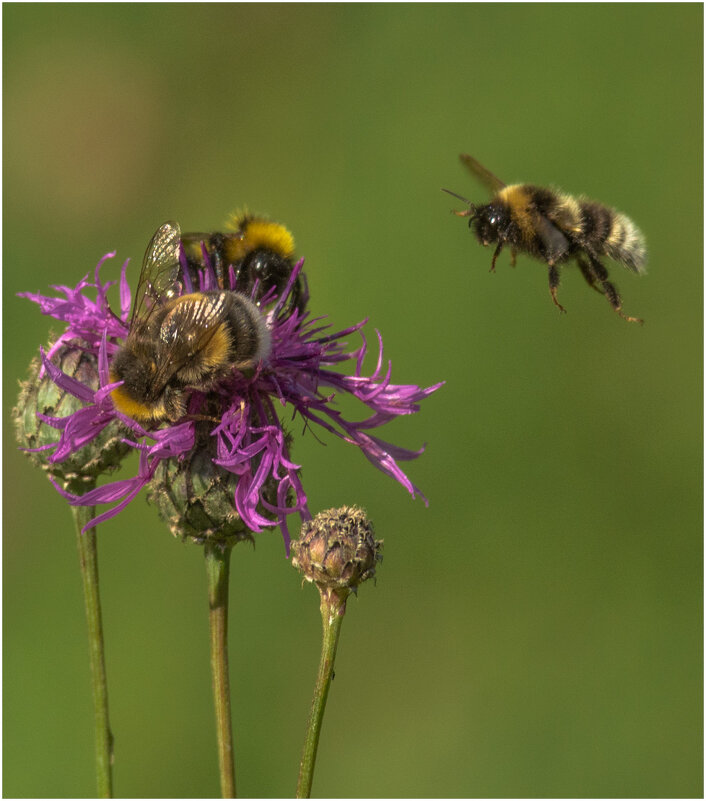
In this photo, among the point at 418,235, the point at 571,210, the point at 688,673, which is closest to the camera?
the point at 571,210

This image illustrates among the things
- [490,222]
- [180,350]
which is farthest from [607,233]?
[180,350]

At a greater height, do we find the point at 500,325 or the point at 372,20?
the point at 372,20

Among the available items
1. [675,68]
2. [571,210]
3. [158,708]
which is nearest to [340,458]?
[158,708]

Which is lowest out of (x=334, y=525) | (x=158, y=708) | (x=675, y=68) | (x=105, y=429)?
(x=158, y=708)

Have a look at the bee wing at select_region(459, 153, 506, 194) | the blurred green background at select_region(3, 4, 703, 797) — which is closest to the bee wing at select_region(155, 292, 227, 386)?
the bee wing at select_region(459, 153, 506, 194)

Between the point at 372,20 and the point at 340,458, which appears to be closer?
the point at 340,458

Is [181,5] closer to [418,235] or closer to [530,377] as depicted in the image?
[418,235]
